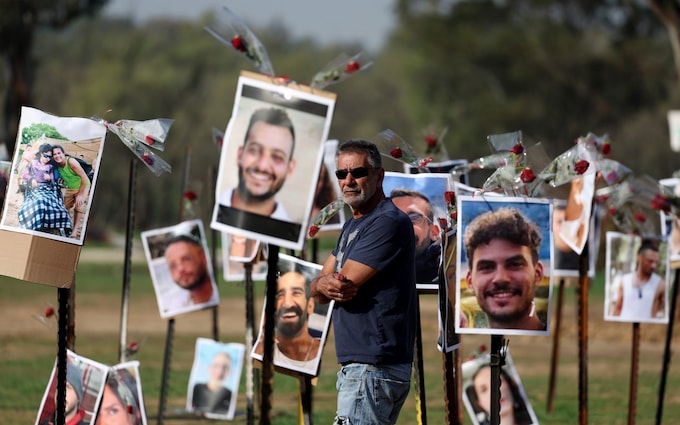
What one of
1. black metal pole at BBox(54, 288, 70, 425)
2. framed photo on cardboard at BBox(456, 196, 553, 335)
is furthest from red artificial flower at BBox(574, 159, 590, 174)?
black metal pole at BBox(54, 288, 70, 425)

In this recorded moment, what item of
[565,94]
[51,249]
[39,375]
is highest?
[565,94]

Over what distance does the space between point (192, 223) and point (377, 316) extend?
15.4 feet

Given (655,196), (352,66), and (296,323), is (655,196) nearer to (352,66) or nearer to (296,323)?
(352,66)

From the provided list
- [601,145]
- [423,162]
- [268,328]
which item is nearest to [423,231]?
[423,162]

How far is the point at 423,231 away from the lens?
7832 millimetres

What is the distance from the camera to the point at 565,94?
171ft

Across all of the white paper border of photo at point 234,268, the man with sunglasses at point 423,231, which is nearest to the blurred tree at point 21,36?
the white paper border of photo at point 234,268

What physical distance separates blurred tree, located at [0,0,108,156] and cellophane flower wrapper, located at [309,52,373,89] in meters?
32.8

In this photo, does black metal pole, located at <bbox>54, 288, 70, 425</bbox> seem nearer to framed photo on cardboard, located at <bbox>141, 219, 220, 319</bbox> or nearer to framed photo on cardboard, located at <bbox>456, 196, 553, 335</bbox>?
framed photo on cardboard, located at <bbox>456, 196, 553, 335</bbox>

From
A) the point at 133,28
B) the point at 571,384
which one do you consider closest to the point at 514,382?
the point at 571,384

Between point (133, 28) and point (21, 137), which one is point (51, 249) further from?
point (133, 28)

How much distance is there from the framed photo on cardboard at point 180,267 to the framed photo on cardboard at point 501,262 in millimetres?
3549

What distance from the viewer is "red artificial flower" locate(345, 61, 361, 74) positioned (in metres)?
7.54

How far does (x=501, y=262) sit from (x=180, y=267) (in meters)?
3.77
